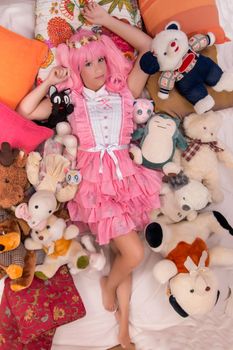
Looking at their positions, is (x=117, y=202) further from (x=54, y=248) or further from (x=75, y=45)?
(x=75, y=45)

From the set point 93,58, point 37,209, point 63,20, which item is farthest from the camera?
point 63,20

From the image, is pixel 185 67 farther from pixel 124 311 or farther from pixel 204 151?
pixel 124 311

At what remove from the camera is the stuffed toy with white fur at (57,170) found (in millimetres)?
1241

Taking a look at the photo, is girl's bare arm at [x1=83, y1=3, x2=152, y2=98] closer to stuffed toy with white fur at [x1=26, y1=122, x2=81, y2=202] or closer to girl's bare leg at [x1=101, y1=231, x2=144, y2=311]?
stuffed toy with white fur at [x1=26, y1=122, x2=81, y2=202]

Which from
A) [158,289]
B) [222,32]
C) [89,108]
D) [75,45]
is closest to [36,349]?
[158,289]

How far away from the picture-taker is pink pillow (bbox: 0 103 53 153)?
49.3 inches

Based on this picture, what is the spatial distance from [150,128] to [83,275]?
52 cm

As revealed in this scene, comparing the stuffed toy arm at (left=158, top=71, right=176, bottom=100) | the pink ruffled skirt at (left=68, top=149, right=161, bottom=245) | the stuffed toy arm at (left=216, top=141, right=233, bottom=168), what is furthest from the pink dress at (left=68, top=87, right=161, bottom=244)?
the stuffed toy arm at (left=216, top=141, right=233, bottom=168)

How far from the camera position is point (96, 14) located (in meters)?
1.38

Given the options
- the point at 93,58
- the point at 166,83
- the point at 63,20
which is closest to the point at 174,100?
the point at 166,83

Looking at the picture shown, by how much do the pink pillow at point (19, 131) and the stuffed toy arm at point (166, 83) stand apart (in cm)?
39

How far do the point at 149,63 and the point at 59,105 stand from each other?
1.00 ft

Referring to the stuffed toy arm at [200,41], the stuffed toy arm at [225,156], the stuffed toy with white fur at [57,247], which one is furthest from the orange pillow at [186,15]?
the stuffed toy with white fur at [57,247]

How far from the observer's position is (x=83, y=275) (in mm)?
1389
